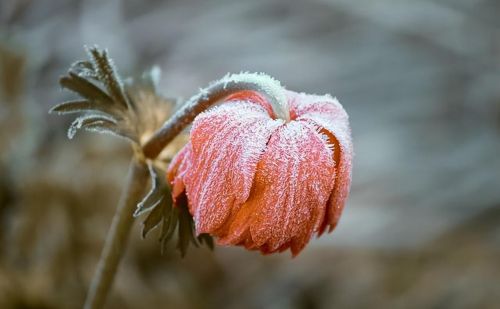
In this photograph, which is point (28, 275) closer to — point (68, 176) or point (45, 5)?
point (68, 176)

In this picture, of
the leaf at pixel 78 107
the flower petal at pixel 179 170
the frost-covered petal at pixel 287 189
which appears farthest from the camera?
the leaf at pixel 78 107

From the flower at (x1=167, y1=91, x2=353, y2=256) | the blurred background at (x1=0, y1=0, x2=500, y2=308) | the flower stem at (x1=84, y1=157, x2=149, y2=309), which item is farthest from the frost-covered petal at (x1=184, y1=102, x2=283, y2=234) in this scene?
the blurred background at (x1=0, y1=0, x2=500, y2=308)

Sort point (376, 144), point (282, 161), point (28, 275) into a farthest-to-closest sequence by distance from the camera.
Result: point (376, 144), point (28, 275), point (282, 161)

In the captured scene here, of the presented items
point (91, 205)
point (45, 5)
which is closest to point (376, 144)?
point (91, 205)

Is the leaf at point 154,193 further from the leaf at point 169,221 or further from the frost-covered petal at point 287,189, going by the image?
the frost-covered petal at point 287,189

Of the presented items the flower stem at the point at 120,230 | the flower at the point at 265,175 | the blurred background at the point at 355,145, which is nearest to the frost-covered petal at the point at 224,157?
the flower at the point at 265,175

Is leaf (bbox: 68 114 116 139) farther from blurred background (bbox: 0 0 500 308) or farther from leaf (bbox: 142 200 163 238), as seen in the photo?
blurred background (bbox: 0 0 500 308)

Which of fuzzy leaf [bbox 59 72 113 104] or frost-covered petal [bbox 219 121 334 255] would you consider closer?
frost-covered petal [bbox 219 121 334 255]
